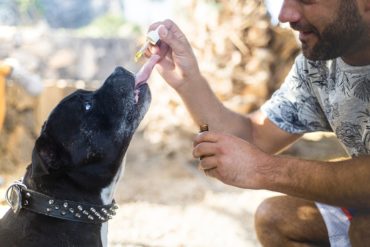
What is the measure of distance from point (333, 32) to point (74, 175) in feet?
3.77

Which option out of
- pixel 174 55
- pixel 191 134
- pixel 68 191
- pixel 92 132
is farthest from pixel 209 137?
pixel 191 134

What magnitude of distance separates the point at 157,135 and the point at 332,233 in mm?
3085

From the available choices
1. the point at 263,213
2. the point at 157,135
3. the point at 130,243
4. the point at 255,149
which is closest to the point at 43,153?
the point at 255,149

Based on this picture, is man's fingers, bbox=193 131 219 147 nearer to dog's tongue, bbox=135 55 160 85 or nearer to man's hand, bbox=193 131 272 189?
man's hand, bbox=193 131 272 189

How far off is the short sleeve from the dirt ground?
3.37 feet

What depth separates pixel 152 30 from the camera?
245cm

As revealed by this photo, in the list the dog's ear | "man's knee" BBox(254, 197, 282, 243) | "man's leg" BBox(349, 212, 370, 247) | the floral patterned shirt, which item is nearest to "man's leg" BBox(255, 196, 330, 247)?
"man's knee" BBox(254, 197, 282, 243)

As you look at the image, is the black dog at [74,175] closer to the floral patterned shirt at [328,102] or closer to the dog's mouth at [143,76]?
the dog's mouth at [143,76]

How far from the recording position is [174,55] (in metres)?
2.54

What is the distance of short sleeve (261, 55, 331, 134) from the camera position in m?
2.64

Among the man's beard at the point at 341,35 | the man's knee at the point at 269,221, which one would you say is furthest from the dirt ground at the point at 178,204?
Answer: the man's beard at the point at 341,35

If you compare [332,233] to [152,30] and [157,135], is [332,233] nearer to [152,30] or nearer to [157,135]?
[152,30]

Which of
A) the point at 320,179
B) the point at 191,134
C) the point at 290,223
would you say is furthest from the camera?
the point at 191,134

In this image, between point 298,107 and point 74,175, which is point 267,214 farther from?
point 74,175
